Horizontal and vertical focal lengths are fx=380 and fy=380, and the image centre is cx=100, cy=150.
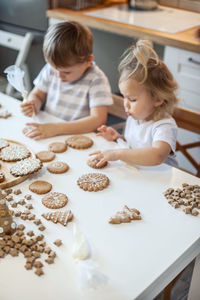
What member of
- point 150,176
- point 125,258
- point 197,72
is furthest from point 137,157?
point 197,72

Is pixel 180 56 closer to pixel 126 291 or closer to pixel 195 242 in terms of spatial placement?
pixel 195 242

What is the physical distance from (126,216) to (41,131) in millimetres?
565

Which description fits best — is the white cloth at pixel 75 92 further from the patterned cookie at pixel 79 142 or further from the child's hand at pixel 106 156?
the child's hand at pixel 106 156

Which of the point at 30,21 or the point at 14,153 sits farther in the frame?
the point at 30,21

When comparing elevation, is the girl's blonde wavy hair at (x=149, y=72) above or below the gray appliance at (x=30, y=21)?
above

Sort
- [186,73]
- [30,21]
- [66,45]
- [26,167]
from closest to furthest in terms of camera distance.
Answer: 1. [26,167]
2. [66,45]
3. [186,73]
4. [30,21]

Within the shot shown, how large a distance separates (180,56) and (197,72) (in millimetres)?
143

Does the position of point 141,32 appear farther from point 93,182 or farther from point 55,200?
point 55,200

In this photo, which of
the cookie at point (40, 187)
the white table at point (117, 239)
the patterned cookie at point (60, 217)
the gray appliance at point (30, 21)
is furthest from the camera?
the gray appliance at point (30, 21)

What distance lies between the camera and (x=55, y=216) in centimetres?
101

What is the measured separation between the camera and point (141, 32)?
2393mm

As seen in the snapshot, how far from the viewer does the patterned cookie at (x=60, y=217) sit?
0.99 meters

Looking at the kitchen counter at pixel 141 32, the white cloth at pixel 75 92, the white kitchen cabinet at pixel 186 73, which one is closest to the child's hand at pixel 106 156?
the white cloth at pixel 75 92

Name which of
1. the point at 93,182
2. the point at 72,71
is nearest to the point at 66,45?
the point at 72,71
